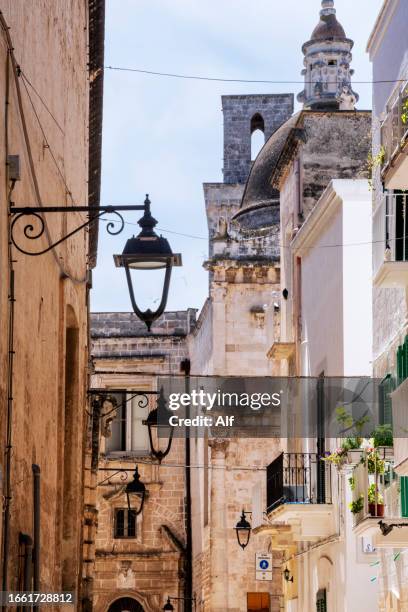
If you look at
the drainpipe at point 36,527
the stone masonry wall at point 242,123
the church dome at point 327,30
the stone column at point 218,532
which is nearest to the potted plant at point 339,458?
the drainpipe at point 36,527

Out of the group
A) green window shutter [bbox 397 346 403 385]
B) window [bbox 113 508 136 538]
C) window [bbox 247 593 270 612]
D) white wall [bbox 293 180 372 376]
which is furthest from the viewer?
window [bbox 113 508 136 538]

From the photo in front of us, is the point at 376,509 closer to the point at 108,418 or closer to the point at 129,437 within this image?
the point at 108,418

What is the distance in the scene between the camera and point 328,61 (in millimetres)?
30578

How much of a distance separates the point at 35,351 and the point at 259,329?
2376 centimetres

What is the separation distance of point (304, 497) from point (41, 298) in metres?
11.7

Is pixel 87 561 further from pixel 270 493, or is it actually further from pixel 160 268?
pixel 160 268

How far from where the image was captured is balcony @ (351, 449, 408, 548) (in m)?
16.0

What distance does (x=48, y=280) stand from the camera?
12.1 metres

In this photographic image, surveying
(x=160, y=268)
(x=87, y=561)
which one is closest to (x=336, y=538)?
(x=87, y=561)

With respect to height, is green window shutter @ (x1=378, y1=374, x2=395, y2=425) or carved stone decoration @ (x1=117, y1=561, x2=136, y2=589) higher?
green window shutter @ (x1=378, y1=374, x2=395, y2=425)

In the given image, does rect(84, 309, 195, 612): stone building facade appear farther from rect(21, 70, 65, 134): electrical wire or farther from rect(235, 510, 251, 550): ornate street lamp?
rect(21, 70, 65, 134): electrical wire

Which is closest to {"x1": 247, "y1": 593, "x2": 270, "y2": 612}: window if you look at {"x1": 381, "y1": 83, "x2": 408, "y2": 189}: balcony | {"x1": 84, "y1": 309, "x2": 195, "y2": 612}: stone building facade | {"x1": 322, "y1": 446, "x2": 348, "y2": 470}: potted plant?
{"x1": 84, "y1": 309, "x2": 195, "y2": 612}: stone building facade

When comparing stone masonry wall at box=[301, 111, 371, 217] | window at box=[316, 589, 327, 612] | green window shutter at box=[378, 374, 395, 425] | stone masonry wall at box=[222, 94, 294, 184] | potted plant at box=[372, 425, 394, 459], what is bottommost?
window at box=[316, 589, 327, 612]

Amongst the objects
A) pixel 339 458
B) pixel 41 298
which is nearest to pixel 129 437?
pixel 339 458
